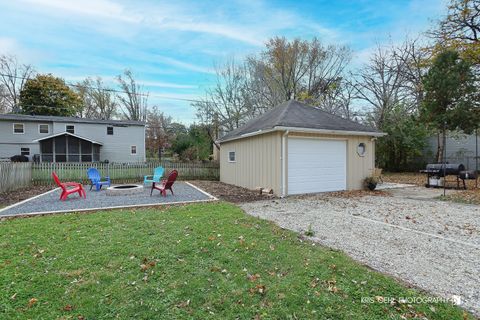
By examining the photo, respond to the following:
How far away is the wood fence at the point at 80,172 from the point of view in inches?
397

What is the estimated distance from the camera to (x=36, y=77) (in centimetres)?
2822

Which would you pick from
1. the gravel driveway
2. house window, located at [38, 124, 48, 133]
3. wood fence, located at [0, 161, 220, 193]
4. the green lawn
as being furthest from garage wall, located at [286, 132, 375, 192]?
house window, located at [38, 124, 48, 133]

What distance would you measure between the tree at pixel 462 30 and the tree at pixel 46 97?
3480cm

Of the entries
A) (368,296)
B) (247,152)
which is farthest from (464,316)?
(247,152)

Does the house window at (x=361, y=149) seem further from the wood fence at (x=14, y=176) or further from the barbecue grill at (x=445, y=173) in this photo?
the wood fence at (x=14, y=176)

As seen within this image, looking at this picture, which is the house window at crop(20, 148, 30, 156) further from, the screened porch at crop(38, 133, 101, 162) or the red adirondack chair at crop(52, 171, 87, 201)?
the red adirondack chair at crop(52, 171, 87, 201)

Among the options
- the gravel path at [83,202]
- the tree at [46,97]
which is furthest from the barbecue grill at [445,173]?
the tree at [46,97]

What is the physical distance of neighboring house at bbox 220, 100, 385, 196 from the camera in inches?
354

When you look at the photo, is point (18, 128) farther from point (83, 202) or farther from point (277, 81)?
point (277, 81)

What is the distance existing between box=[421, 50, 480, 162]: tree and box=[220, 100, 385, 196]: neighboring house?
381 cm

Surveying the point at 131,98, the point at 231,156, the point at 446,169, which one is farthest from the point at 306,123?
the point at 131,98

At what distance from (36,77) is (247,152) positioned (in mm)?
30059

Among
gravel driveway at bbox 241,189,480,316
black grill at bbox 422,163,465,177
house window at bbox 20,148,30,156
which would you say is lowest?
gravel driveway at bbox 241,189,480,316

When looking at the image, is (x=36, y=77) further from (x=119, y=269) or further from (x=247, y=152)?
(x=119, y=269)
